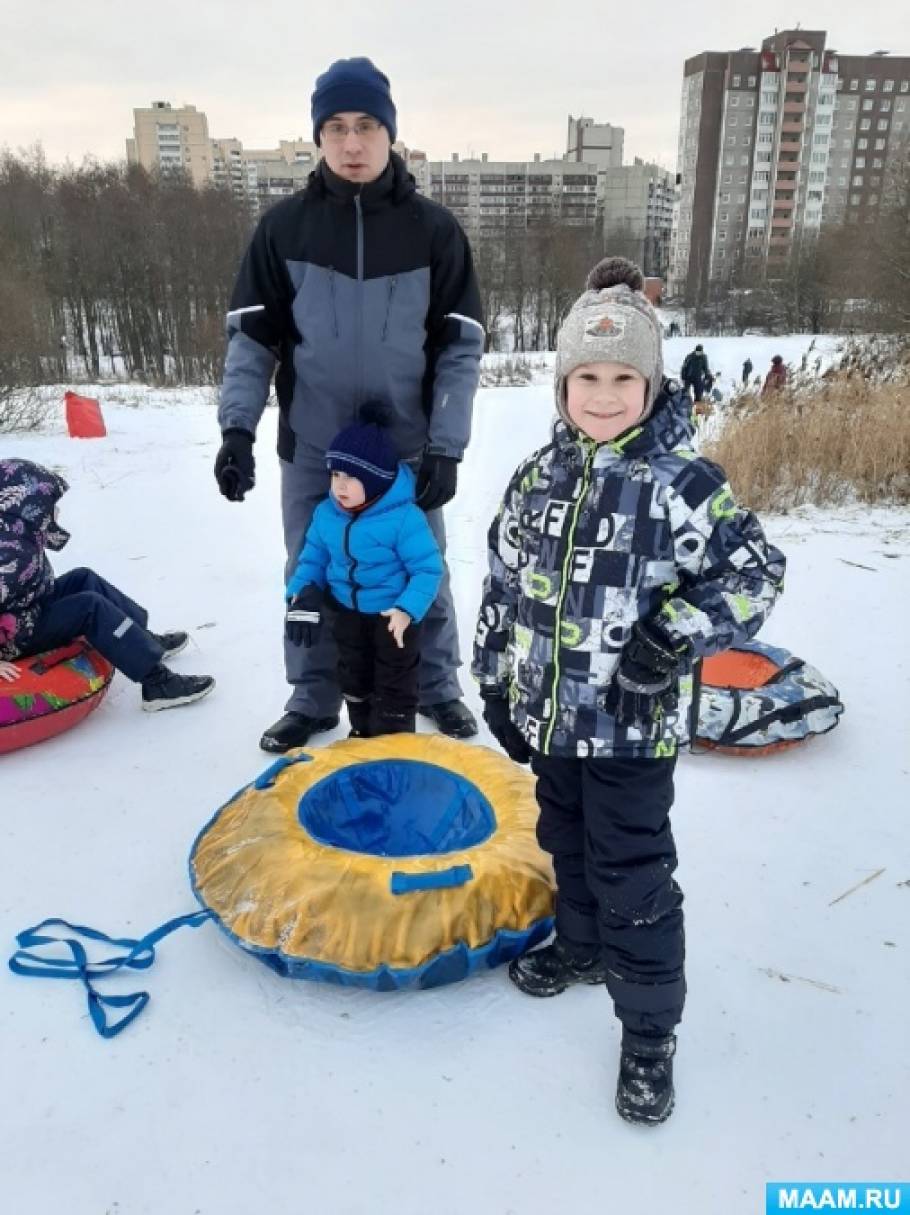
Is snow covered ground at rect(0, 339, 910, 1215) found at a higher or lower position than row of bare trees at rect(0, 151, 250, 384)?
lower

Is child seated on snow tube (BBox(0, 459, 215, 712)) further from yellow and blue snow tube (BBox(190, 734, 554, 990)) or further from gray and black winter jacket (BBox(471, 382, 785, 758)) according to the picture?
gray and black winter jacket (BBox(471, 382, 785, 758))

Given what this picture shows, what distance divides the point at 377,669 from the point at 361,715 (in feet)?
0.69

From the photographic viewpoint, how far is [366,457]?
2.26m

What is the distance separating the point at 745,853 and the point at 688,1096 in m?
0.80

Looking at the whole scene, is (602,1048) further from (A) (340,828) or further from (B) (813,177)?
(B) (813,177)

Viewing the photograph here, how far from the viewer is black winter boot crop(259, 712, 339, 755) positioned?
2.66 meters

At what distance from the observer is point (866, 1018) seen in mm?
1647

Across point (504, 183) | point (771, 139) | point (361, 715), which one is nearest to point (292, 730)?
point (361, 715)

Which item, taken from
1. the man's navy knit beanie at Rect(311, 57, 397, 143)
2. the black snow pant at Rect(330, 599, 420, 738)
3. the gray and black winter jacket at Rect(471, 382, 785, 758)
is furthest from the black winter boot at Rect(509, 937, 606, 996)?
the man's navy knit beanie at Rect(311, 57, 397, 143)

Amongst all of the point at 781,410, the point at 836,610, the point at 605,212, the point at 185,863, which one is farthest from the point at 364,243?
the point at 605,212

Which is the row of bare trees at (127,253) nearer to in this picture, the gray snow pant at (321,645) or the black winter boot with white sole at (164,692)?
the black winter boot with white sole at (164,692)

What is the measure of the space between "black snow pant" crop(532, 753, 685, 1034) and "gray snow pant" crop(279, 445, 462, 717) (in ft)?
4.40

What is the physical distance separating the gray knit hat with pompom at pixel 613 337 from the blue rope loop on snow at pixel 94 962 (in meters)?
1.40

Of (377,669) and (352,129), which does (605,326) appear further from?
(377,669)
